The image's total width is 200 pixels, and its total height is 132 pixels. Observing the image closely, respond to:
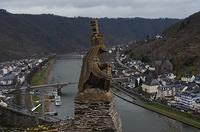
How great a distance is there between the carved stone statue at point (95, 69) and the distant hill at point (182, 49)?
53594 millimetres

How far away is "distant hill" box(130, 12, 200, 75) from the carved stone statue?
53594mm

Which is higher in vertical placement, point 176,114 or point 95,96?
point 95,96

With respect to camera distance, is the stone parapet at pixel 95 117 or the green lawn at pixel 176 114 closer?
the stone parapet at pixel 95 117

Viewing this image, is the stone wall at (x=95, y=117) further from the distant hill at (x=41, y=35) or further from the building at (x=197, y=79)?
the distant hill at (x=41, y=35)

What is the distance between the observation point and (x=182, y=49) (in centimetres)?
7619

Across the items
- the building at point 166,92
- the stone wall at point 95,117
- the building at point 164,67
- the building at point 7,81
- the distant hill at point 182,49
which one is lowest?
the building at point 7,81

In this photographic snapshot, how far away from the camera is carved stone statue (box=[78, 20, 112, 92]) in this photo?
5.44 meters

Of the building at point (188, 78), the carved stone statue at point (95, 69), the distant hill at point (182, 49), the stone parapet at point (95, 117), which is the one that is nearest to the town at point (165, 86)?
the building at point (188, 78)

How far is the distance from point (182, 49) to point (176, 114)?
41.2 m

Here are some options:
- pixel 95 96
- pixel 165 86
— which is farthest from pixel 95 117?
pixel 165 86

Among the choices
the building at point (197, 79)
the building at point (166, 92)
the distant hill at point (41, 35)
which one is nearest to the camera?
the building at point (166, 92)

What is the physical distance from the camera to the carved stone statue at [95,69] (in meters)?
5.44

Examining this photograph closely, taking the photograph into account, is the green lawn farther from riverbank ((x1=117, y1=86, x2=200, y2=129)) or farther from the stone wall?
the stone wall

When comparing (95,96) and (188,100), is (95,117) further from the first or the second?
(188,100)
